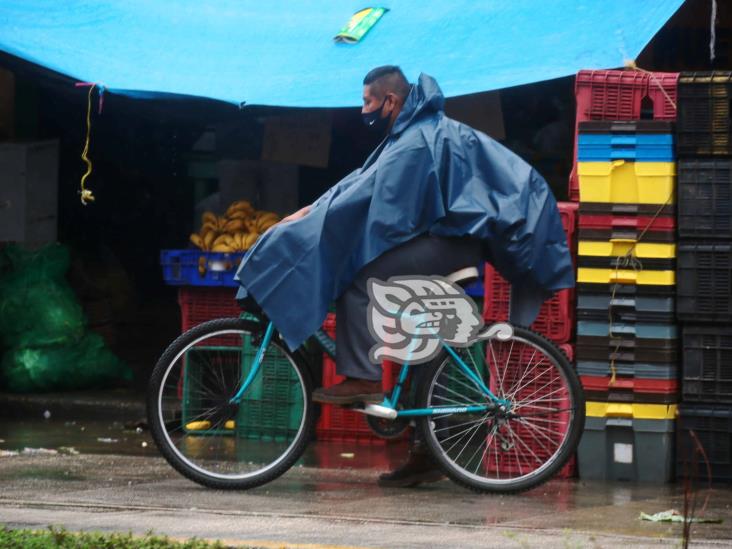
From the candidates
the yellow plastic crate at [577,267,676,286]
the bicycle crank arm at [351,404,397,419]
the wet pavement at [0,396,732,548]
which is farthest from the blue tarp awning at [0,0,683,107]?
the bicycle crank arm at [351,404,397,419]

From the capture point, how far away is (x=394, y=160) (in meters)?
5.91

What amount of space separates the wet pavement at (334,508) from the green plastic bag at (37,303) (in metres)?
2.58

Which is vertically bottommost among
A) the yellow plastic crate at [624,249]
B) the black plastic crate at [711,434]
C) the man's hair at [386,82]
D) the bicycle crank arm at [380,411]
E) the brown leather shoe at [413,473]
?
the brown leather shoe at [413,473]

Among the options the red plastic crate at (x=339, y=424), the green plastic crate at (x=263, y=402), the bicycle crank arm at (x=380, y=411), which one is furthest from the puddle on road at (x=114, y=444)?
the bicycle crank arm at (x=380, y=411)

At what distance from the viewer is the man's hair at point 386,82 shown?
619cm

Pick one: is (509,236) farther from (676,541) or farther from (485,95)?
(485,95)

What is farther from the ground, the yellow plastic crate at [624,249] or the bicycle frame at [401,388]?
the yellow plastic crate at [624,249]

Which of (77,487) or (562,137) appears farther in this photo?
(562,137)

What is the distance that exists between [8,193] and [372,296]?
516cm

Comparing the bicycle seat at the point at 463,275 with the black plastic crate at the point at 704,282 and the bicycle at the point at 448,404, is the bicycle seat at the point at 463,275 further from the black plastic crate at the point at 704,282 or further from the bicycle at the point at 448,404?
the black plastic crate at the point at 704,282

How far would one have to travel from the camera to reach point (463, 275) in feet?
19.8

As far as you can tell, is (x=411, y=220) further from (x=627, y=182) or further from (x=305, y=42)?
(x=305, y=42)

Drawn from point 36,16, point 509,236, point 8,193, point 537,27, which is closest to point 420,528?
point 509,236

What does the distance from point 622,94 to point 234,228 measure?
2.92 m
